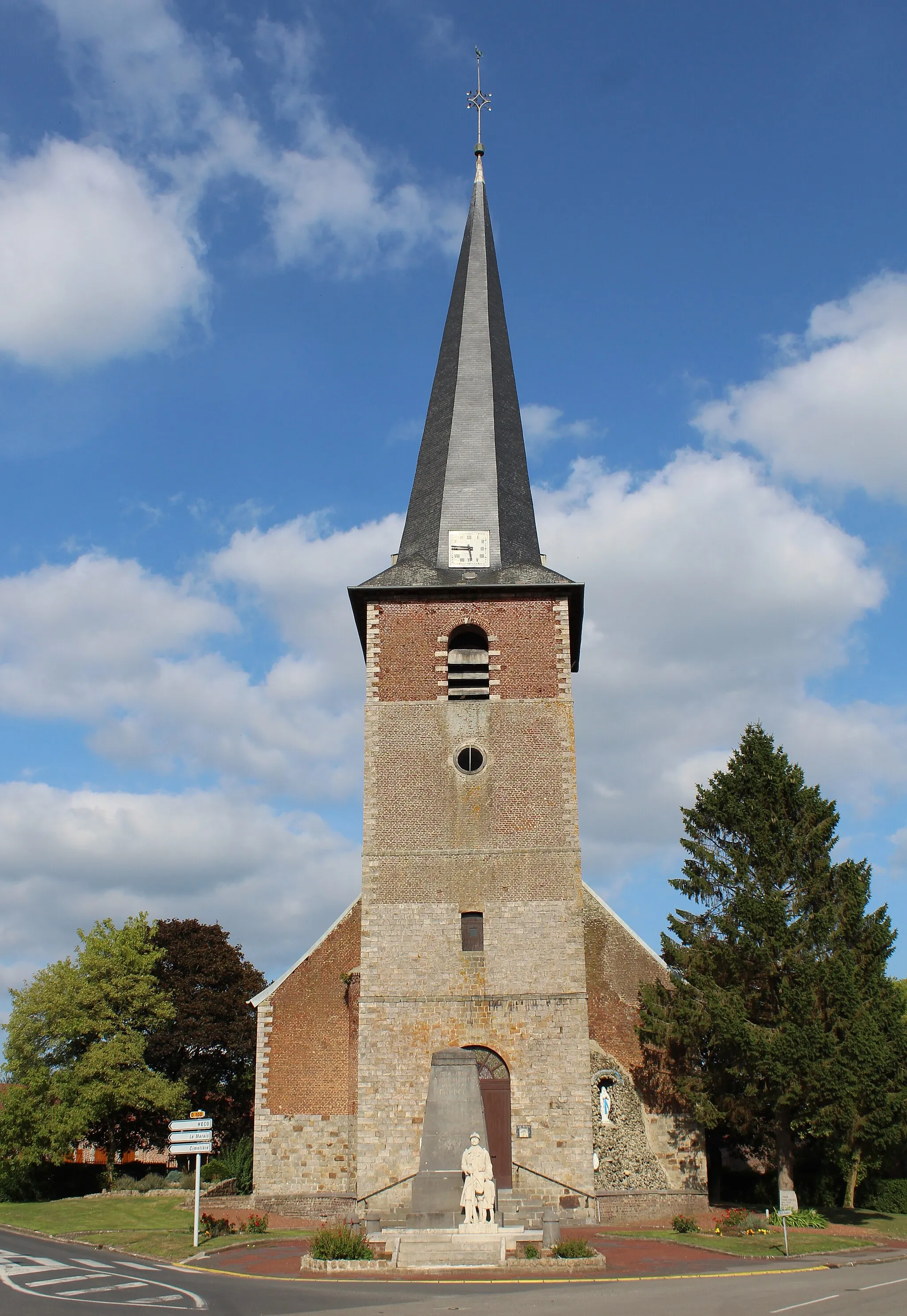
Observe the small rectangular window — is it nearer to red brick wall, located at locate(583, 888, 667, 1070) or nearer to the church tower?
the church tower

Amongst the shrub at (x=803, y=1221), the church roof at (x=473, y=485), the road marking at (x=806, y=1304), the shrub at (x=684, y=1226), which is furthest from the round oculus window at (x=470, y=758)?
the road marking at (x=806, y=1304)

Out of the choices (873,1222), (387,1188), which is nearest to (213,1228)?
(387,1188)

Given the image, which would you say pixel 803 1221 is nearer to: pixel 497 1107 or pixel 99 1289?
pixel 497 1107

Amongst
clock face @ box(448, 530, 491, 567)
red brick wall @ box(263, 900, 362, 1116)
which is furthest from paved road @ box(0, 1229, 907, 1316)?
clock face @ box(448, 530, 491, 567)

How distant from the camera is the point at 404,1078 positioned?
63.8 ft

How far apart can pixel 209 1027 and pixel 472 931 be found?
15.6m

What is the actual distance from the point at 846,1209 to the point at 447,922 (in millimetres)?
10942

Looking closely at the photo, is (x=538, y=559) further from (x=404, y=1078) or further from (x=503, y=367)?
(x=404, y=1078)

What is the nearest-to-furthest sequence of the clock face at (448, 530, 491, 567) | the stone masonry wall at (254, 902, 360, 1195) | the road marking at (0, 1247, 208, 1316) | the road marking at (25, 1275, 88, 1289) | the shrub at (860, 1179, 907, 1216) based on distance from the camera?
the road marking at (0, 1247, 208, 1316)
the road marking at (25, 1275, 88, 1289)
the stone masonry wall at (254, 902, 360, 1195)
the shrub at (860, 1179, 907, 1216)
the clock face at (448, 530, 491, 567)

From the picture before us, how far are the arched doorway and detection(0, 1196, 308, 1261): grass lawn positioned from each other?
364cm

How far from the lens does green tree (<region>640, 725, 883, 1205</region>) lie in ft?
64.1

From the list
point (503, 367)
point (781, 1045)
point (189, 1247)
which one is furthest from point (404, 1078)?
point (503, 367)

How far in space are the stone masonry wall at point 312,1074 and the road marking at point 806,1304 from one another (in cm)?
1090

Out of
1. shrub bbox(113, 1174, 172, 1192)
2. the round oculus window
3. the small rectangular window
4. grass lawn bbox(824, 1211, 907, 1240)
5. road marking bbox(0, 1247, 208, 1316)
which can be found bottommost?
grass lawn bbox(824, 1211, 907, 1240)
